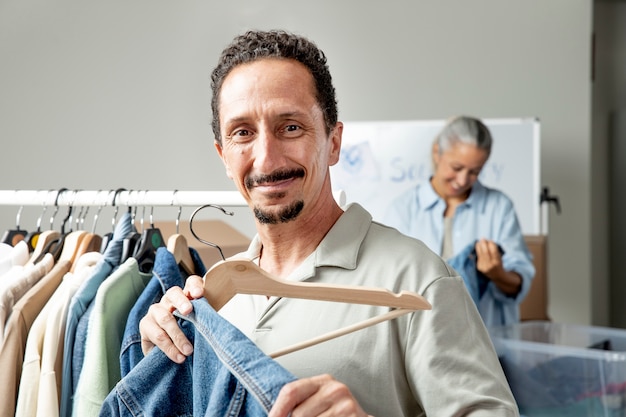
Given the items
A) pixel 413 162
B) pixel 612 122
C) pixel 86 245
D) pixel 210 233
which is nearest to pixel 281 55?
pixel 86 245

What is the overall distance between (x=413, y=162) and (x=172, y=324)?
2.74 meters

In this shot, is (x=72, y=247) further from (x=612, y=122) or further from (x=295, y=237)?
(x=612, y=122)

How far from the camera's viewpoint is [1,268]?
146 centimetres

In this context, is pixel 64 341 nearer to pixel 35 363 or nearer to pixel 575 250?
pixel 35 363

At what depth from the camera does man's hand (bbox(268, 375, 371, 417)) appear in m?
0.80

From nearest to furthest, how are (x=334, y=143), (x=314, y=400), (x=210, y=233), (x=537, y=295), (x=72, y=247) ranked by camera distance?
(x=314, y=400) < (x=334, y=143) < (x=72, y=247) < (x=210, y=233) < (x=537, y=295)

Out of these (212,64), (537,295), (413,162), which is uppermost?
(212,64)

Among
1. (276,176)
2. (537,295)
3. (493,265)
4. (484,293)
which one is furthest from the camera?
(537,295)

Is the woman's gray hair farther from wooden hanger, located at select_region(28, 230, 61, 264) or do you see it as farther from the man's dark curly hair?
the man's dark curly hair

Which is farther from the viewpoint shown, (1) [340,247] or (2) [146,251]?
(2) [146,251]

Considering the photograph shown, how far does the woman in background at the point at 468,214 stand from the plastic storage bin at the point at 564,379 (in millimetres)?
481

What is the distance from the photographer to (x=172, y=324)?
3.19 feet

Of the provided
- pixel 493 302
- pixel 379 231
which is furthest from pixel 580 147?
pixel 379 231

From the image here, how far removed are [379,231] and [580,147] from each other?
3071mm
